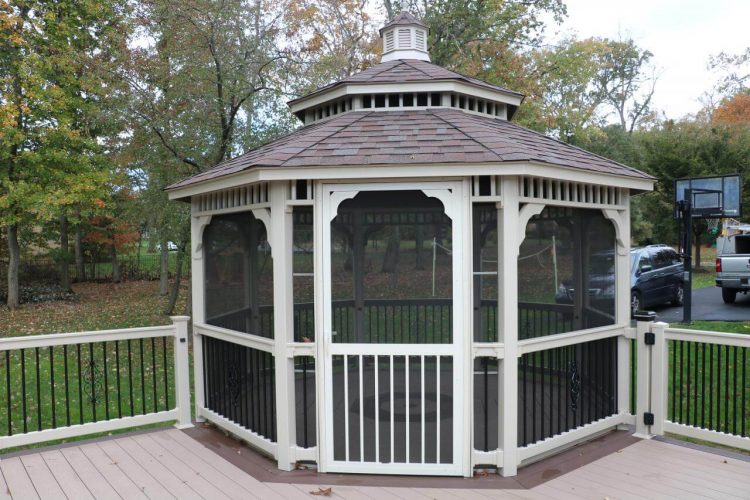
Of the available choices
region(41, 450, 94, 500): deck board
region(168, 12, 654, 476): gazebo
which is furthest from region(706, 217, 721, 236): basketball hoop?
region(41, 450, 94, 500): deck board

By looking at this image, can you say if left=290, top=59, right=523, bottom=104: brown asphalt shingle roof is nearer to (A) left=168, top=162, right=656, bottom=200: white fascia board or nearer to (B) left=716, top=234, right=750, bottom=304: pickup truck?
(A) left=168, top=162, right=656, bottom=200: white fascia board

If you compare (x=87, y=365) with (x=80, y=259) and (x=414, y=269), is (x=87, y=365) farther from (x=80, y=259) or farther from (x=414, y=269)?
(x=80, y=259)

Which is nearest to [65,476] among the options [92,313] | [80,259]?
[92,313]

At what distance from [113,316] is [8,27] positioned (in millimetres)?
7458

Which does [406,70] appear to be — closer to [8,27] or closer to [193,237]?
[193,237]

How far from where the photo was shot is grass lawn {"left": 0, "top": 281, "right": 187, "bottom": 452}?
489cm

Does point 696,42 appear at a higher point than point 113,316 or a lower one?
higher

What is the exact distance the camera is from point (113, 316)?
13.6 metres

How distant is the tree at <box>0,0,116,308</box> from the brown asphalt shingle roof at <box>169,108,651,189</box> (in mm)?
10669

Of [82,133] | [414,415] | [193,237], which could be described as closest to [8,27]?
[82,133]

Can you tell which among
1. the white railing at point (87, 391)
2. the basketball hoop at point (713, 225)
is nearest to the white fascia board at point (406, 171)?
the white railing at point (87, 391)

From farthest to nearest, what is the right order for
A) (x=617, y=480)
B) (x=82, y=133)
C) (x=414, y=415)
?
(x=82, y=133), (x=414, y=415), (x=617, y=480)

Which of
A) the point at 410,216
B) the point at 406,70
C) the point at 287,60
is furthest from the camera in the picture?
the point at 287,60

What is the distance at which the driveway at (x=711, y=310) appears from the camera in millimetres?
11000
